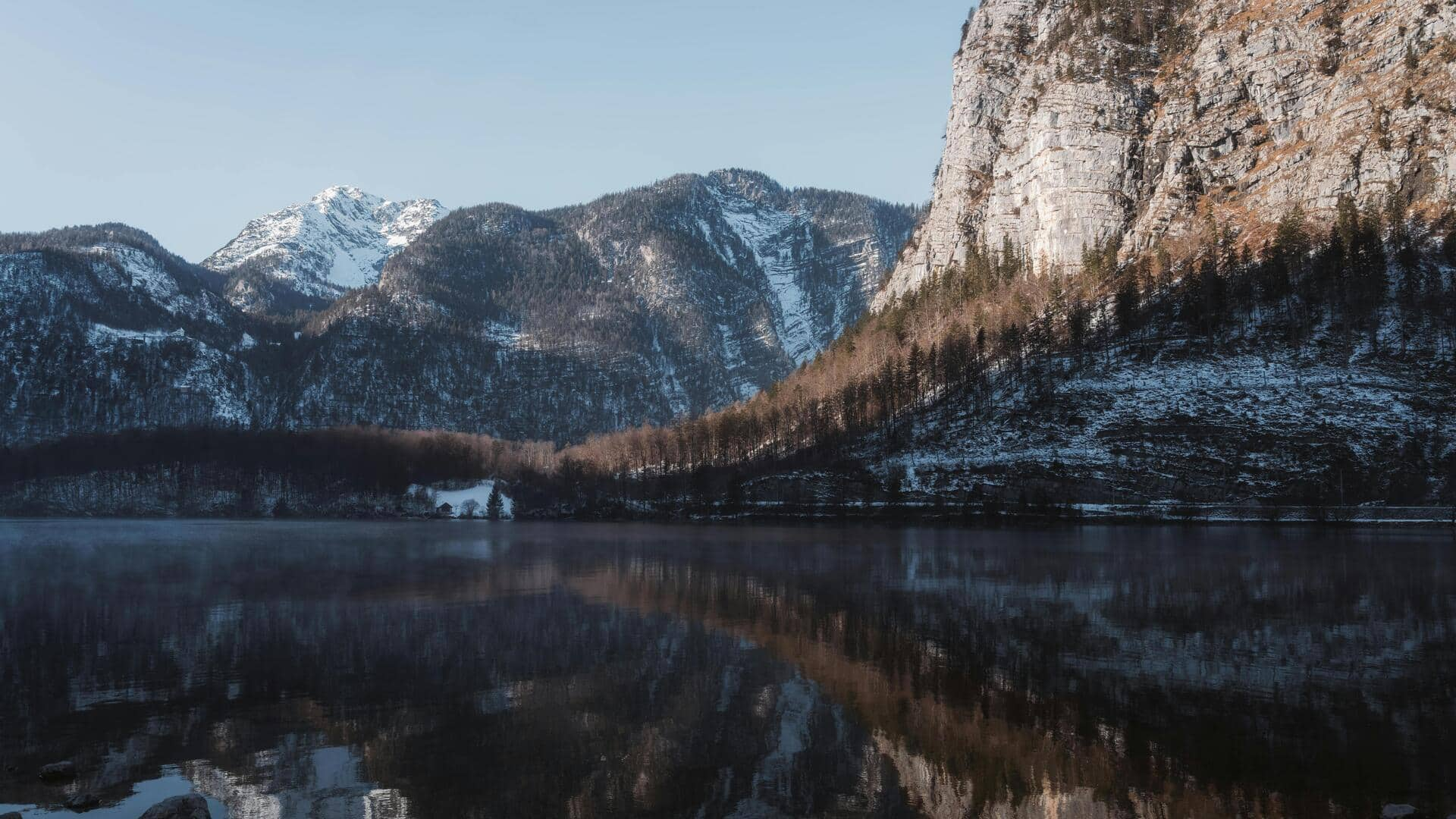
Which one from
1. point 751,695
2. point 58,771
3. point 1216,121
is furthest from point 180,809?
point 1216,121

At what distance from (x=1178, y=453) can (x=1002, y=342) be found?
42.7 m

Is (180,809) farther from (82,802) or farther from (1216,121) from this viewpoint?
(1216,121)

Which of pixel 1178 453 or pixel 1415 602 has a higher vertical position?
pixel 1178 453

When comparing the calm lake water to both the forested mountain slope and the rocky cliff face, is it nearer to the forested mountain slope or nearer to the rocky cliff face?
the forested mountain slope

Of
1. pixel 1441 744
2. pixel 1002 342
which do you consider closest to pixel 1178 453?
pixel 1002 342

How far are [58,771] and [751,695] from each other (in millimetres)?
15591

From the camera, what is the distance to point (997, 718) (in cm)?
2231

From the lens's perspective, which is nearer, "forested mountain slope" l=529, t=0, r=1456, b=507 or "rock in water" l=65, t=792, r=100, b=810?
"rock in water" l=65, t=792, r=100, b=810

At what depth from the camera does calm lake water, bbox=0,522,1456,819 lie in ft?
57.7

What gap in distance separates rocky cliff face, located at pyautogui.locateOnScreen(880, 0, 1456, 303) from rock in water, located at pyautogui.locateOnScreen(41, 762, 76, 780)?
15975 centimetres

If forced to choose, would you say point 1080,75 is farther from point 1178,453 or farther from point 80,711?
point 80,711

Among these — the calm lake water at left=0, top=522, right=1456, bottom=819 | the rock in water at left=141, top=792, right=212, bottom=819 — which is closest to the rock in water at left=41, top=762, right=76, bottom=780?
the calm lake water at left=0, top=522, right=1456, bottom=819

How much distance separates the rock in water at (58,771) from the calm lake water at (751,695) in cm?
23

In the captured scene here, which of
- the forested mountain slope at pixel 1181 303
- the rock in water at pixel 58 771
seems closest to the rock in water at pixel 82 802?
the rock in water at pixel 58 771
